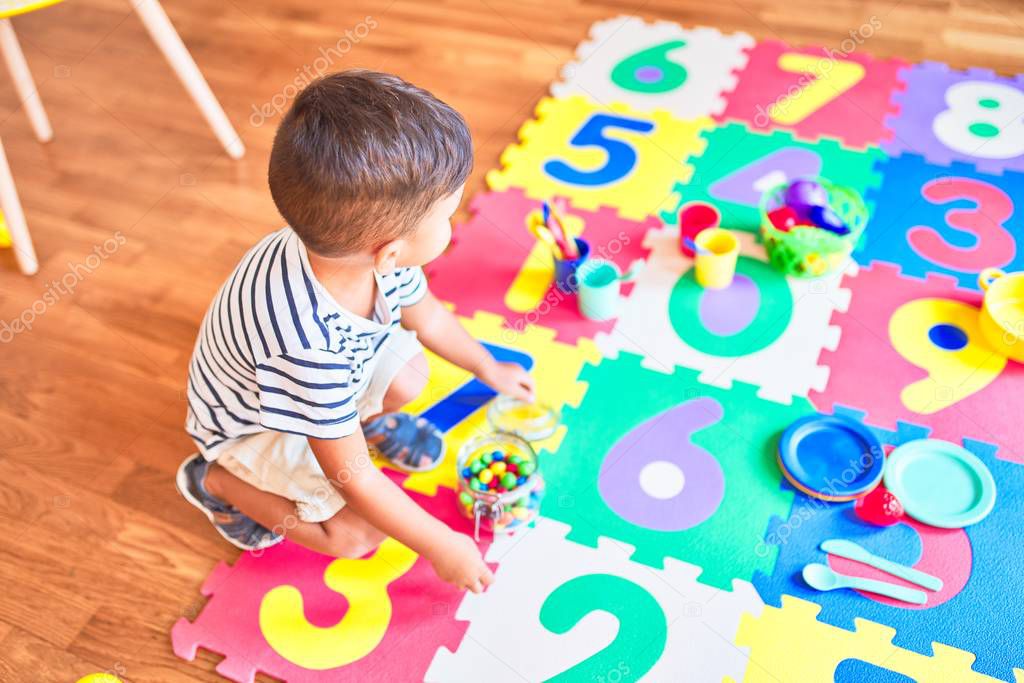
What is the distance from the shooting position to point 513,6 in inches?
77.8

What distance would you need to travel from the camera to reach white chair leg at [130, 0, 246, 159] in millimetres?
1501

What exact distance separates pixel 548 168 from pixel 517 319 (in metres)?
0.36

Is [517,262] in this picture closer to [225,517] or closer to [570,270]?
[570,270]

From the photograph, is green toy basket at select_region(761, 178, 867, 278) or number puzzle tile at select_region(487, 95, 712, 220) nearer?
green toy basket at select_region(761, 178, 867, 278)

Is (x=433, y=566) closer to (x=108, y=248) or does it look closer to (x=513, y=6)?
(x=108, y=248)

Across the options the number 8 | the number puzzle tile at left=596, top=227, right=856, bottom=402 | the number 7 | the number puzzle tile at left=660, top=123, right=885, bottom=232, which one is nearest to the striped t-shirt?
the number puzzle tile at left=596, top=227, right=856, bottom=402

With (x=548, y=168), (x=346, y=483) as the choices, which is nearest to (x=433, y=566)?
(x=346, y=483)

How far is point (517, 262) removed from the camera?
57.3 inches

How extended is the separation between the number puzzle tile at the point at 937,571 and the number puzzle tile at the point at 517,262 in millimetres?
432

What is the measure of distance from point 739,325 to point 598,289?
0.72ft

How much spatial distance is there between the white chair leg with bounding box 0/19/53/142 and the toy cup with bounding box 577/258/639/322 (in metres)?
1.13

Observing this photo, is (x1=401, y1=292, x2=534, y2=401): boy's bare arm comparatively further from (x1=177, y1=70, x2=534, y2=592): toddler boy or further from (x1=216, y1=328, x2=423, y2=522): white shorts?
(x1=216, y1=328, x2=423, y2=522): white shorts

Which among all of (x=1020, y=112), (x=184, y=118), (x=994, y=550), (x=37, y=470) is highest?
(x=1020, y=112)

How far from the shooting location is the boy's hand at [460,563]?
1.02m
